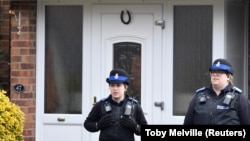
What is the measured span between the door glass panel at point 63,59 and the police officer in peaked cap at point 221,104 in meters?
2.85

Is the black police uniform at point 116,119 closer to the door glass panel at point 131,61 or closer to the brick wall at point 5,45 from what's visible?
the door glass panel at point 131,61

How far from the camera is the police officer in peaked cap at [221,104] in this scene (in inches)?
246

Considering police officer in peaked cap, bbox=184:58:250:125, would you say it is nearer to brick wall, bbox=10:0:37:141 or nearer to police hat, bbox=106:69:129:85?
police hat, bbox=106:69:129:85

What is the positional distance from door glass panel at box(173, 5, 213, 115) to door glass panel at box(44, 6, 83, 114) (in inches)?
50.1

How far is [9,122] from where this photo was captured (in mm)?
6695

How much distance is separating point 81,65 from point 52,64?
15.7 inches

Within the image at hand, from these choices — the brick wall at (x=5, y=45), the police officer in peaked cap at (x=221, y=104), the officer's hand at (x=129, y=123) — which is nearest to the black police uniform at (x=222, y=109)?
the police officer in peaked cap at (x=221, y=104)

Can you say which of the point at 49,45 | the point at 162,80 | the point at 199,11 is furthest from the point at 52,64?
the point at 199,11

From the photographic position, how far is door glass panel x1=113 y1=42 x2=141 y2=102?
8.79 m

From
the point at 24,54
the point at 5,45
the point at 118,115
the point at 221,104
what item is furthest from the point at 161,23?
the point at 221,104

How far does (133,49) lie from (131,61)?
16 centimetres

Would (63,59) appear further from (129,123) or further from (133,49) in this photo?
(129,123)

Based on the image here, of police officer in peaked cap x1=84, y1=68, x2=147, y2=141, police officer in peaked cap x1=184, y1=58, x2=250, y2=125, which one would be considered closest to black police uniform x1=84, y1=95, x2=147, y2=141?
police officer in peaked cap x1=84, y1=68, x2=147, y2=141

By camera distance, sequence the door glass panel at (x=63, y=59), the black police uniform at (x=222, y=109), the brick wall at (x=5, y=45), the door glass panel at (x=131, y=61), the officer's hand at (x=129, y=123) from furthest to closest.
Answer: the brick wall at (x=5, y=45)
the door glass panel at (x=63, y=59)
the door glass panel at (x=131, y=61)
the officer's hand at (x=129, y=123)
the black police uniform at (x=222, y=109)
